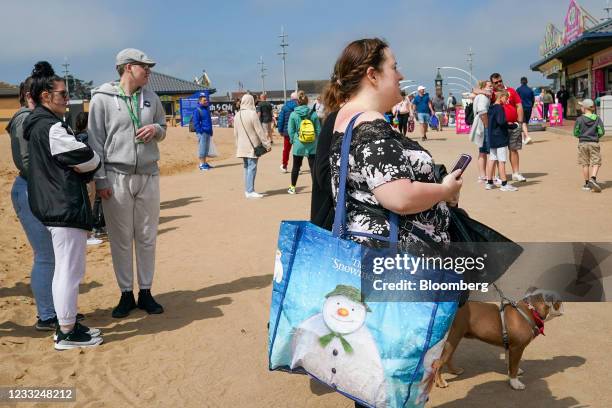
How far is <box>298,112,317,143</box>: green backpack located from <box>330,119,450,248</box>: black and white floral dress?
8284 mm

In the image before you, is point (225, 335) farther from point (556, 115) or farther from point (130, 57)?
point (556, 115)

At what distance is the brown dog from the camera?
3475 millimetres

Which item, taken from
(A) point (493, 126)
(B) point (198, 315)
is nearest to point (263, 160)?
(A) point (493, 126)

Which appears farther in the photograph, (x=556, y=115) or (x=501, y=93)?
(x=556, y=115)

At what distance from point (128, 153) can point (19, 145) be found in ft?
2.90

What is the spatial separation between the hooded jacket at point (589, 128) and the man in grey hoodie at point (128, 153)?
728 centimetres

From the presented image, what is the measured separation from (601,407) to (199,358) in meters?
2.51

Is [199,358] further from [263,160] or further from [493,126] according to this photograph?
[263,160]

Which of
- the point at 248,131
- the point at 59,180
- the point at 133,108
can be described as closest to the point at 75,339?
the point at 59,180

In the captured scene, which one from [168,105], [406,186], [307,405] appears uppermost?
[168,105]

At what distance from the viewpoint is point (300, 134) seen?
10750 millimetres

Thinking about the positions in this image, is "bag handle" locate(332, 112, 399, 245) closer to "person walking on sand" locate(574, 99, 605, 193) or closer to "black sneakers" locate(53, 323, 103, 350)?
"black sneakers" locate(53, 323, 103, 350)

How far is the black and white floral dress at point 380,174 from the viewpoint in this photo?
225cm

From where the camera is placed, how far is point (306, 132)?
421 inches
